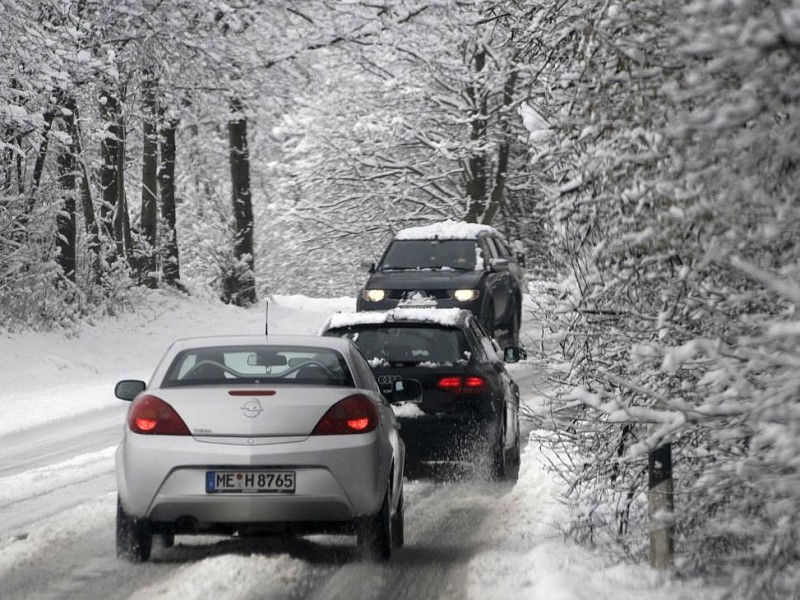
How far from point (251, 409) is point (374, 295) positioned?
13424 mm

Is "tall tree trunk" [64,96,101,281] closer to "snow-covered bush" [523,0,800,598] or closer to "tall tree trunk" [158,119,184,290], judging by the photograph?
"tall tree trunk" [158,119,184,290]

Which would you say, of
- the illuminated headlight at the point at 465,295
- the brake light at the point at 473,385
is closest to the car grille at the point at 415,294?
the illuminated headlight at the point at 465,295

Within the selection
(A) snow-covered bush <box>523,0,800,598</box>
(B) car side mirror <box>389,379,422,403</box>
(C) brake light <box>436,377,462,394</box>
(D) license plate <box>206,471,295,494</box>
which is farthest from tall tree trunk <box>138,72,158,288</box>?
(A) snow-covered bush <box>523,0,800,598</box>

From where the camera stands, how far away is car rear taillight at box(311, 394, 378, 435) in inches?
336

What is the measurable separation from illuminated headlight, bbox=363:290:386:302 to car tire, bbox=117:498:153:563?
13.2m

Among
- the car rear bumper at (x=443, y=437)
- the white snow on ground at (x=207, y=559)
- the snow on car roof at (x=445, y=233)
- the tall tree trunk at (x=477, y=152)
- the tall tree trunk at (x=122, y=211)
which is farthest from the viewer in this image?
the tall tree trunk at (x=477, y=152)

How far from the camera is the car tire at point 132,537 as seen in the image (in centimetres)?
863

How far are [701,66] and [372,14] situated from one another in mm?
27892

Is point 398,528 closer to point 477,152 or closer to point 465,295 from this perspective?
point 465,295

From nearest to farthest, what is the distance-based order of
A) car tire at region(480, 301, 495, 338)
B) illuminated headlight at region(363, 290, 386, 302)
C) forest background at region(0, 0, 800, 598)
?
forest background at region(0, 0, 800, 598) < car tire at region(480, 301, 495, 338) < illuminated headlight at region(363, 290, 386, 302)

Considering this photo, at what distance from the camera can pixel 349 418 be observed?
8.63 metres

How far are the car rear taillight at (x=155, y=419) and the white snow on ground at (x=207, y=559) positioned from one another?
79cm

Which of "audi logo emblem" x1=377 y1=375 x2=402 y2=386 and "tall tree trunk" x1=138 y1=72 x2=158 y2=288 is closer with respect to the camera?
"audi logo emblem" x1=377 y1=375 x2=402 y2=386

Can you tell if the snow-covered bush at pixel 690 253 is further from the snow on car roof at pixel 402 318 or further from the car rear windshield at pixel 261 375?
the snow on car roof at pixel 402 318
